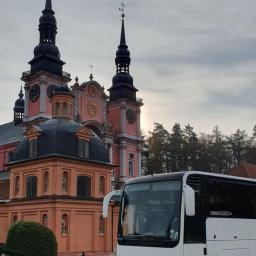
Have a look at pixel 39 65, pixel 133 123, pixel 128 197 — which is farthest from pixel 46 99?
pixel 128 197

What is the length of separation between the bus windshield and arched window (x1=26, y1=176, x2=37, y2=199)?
26.4 metres

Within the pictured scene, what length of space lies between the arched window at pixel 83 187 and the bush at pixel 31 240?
10854 millimetres

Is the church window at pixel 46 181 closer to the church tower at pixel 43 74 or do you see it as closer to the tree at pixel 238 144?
the church tower at pixel 43 74

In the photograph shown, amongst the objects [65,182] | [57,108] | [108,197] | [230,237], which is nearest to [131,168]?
[57,108]

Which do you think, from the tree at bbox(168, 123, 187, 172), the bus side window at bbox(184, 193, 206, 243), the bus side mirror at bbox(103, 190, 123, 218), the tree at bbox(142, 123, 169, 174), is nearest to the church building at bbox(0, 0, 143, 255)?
the bus side mirror at bbox(103, 190, 123, 218)

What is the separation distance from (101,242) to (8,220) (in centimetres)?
868

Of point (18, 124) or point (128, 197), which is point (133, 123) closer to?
point (18, 124)

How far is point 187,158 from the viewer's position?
93.4m

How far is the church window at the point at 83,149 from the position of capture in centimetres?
4127

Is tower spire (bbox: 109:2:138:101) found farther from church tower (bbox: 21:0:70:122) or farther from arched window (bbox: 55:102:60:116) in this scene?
arched window (bbox: 55:102:60:116)

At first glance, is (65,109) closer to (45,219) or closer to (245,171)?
(45,219)

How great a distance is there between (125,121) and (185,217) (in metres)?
61.9

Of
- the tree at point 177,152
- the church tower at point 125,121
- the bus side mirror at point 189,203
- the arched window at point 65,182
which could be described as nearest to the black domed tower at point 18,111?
the church tower at point 125,121

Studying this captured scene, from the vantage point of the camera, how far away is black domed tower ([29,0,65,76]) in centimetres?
6600
